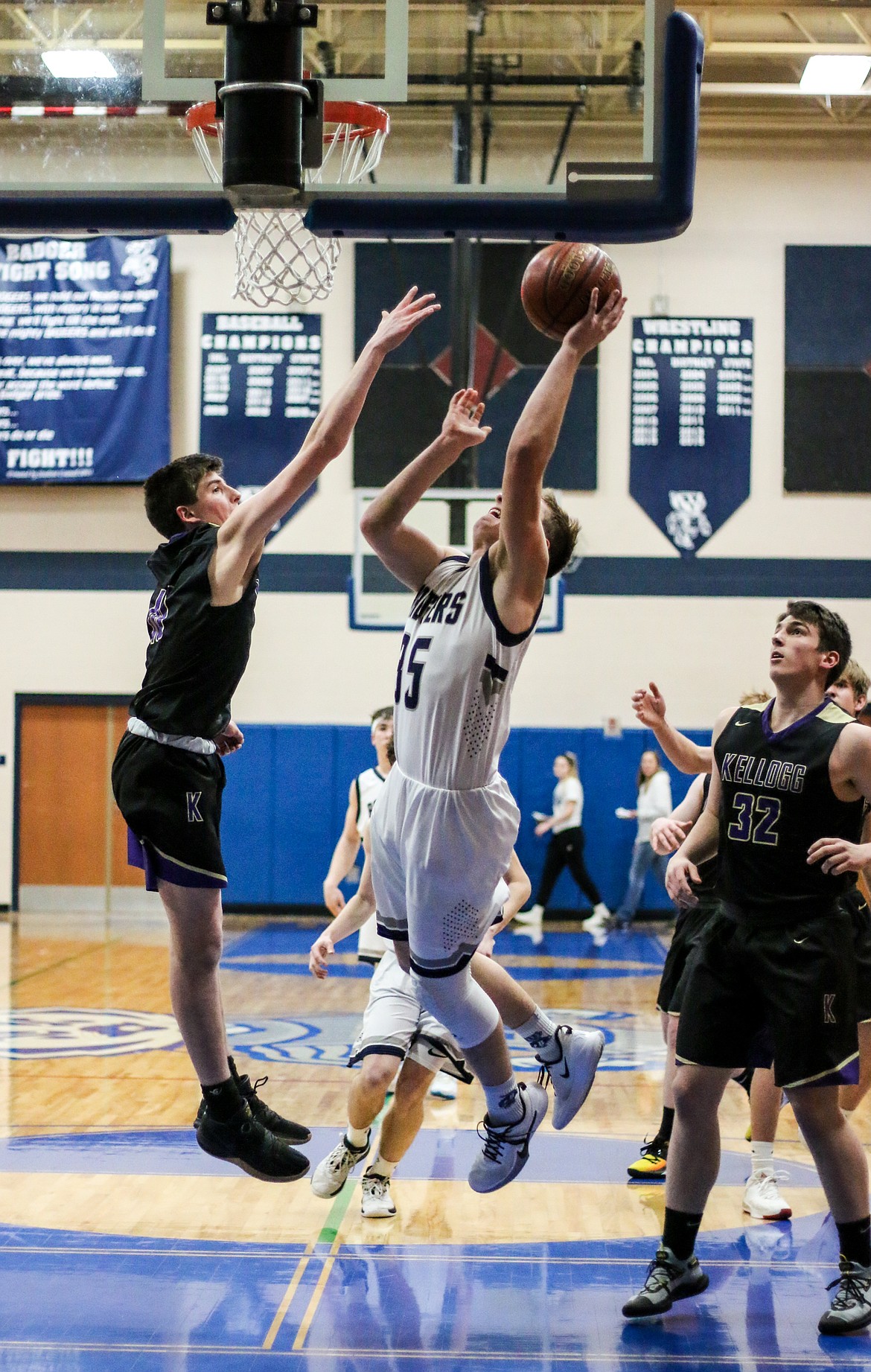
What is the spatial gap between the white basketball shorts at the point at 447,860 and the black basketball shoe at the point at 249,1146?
722 millimetres

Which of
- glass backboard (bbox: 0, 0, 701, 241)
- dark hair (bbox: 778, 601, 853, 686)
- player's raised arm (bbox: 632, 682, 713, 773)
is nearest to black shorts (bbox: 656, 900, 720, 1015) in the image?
player's raised arm (bbox: 632, 682, 713, 773)

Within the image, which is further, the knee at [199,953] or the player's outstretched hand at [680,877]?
the player's outstretched hand at [680,877]

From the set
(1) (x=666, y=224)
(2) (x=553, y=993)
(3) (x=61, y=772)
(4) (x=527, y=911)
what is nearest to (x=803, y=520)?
(4) (x=527, y=911)

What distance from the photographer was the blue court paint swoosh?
18.8ft

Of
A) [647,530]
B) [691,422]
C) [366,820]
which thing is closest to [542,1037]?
[366,820]

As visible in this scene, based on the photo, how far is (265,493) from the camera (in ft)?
12.1

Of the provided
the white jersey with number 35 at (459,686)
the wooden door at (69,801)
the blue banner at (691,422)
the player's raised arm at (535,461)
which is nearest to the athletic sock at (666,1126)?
the white jersey with number 35 at (459,686)

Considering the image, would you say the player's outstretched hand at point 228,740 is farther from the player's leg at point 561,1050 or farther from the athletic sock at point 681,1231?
the athletic sock at point 681,1231

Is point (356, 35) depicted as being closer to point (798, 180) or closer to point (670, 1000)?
point (670, 1000)

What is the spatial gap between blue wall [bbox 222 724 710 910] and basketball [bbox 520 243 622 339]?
10.8m

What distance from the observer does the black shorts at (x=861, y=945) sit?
4613 mm

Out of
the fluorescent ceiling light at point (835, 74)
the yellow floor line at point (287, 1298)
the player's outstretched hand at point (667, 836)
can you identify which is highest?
the fluorescent ceiling light at point (835, 74)

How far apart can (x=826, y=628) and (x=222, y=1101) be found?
2385mm

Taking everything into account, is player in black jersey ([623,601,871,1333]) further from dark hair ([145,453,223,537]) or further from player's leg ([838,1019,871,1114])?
dark hair ([145,453,223,537])
